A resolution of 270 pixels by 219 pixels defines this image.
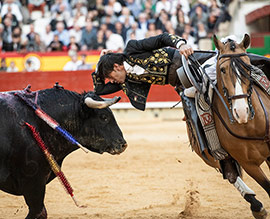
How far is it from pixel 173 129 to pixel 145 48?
6.11 m

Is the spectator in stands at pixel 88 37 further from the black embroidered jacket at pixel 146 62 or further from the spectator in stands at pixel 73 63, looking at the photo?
the black embroidered jacket at pixel 146 62

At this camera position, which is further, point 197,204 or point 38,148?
point 197,204

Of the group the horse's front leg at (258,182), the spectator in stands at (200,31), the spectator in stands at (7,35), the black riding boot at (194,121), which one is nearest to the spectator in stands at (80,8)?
the spectator in stands at (7,35)

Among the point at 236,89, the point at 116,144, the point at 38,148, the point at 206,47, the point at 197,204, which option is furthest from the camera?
the point at 206,47

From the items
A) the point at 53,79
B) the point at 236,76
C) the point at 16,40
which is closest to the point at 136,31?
the point at 53,79

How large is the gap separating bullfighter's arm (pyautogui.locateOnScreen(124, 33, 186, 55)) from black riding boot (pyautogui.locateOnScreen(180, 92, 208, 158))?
1.72 feet

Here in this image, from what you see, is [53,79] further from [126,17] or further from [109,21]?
[126,17]

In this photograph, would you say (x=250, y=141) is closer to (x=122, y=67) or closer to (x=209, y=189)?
(x=122, y=67)

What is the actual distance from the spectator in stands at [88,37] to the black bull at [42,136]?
813 centimetres

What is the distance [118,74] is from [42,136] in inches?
35.2

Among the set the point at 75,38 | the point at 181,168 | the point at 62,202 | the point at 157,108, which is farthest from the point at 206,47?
the point at 62,202

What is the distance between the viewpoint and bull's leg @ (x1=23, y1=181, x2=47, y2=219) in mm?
4035

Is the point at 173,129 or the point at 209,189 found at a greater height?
the point at 209,189

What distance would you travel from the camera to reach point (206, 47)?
1178 cm
